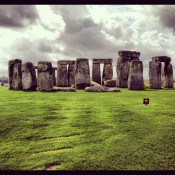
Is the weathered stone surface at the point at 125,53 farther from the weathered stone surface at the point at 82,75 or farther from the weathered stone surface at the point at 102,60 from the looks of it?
the weathered stone surface at the point at 102,60

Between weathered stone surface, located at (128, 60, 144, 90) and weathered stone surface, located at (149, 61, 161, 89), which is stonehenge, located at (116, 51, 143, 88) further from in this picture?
weathered stone surface, located at (128, 60, 144, 90)

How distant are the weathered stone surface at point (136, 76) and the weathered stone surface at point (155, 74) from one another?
2.01 metres

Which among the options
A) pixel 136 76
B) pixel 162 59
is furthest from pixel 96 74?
pixel 136 76

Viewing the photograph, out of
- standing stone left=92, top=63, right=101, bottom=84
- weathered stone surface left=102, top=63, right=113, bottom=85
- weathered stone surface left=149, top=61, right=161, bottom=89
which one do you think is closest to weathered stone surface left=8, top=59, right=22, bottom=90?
weathered stone surface left=149, top=61, right=161, bottom=89

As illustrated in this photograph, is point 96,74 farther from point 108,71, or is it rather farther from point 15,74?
point 15,74

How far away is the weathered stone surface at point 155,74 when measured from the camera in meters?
23.8

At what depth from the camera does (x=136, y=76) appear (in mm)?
22297

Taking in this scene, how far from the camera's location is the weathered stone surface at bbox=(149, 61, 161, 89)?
78.2ft

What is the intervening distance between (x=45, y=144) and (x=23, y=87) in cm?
1440

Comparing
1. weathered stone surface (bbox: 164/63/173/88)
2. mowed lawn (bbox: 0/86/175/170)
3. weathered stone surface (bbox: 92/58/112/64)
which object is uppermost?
weathered stone surface (bbox: 92/58/112/64)

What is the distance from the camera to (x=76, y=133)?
8.13 metres

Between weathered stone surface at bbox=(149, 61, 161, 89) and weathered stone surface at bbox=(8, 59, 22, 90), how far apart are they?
10470 mm

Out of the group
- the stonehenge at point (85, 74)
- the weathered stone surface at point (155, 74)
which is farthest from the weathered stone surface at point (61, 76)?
the weathered stone surface at point (155, 74)
